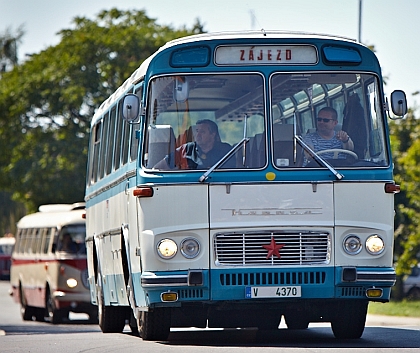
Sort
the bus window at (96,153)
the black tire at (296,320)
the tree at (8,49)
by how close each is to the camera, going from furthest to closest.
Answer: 1. the tree at (8,49)
2. the bus window at (96,153)
3. the black tire at (296,320)

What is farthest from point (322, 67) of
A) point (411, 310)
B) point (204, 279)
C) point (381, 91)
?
point (411, 310)

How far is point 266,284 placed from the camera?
11.9 meters

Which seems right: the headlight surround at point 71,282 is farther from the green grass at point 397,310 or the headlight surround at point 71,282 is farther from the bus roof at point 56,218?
the green grass at point 397,310

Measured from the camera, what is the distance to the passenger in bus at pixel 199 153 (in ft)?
39.8

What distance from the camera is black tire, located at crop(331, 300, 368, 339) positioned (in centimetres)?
1295

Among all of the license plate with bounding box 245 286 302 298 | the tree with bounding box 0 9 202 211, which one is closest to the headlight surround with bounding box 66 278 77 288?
the license plate with bounding box 245 286 302 298

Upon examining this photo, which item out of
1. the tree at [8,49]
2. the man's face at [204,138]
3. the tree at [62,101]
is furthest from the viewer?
the tree at [8,49]

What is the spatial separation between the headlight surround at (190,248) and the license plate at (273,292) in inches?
24.2

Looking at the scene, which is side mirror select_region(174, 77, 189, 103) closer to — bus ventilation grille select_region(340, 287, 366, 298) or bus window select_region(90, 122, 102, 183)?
bus ventilation grille select_region(340, 287, 366, 298)

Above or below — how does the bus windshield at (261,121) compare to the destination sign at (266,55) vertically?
below

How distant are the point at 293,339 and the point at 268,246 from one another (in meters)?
2.39

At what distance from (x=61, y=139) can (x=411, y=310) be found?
2007 centimetres

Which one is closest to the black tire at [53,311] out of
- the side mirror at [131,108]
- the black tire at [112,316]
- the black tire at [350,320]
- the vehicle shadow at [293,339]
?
the black tire at [112,316]

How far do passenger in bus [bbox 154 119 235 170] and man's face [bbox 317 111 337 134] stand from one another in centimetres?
94
